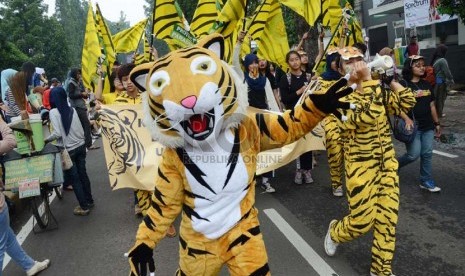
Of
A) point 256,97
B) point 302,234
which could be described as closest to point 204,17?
point 256,97

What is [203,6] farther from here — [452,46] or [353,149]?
[452,46]

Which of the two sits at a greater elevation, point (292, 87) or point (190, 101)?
point (190, 101)

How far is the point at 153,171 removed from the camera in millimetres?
5078

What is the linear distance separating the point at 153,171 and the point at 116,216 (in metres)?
1.16

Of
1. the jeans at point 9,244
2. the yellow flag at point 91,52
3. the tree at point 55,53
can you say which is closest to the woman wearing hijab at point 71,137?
the yellow flag at point 91,52

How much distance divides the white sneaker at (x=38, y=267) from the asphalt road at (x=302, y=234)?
0.07 metres

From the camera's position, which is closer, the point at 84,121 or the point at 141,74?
the point at 141,74

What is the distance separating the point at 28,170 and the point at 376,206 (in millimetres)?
4068

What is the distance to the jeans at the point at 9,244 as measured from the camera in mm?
3550

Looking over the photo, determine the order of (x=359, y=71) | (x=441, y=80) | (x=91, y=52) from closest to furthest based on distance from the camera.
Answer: (x=359, y=71) < (x=91, y=52) < (x=441, y=80)

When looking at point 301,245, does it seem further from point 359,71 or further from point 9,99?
point 9,99

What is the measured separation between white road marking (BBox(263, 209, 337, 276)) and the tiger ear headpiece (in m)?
2.00

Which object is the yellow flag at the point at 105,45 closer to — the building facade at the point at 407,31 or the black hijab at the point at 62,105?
the black hijab at the point at 62,105

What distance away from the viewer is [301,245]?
14.0ft
